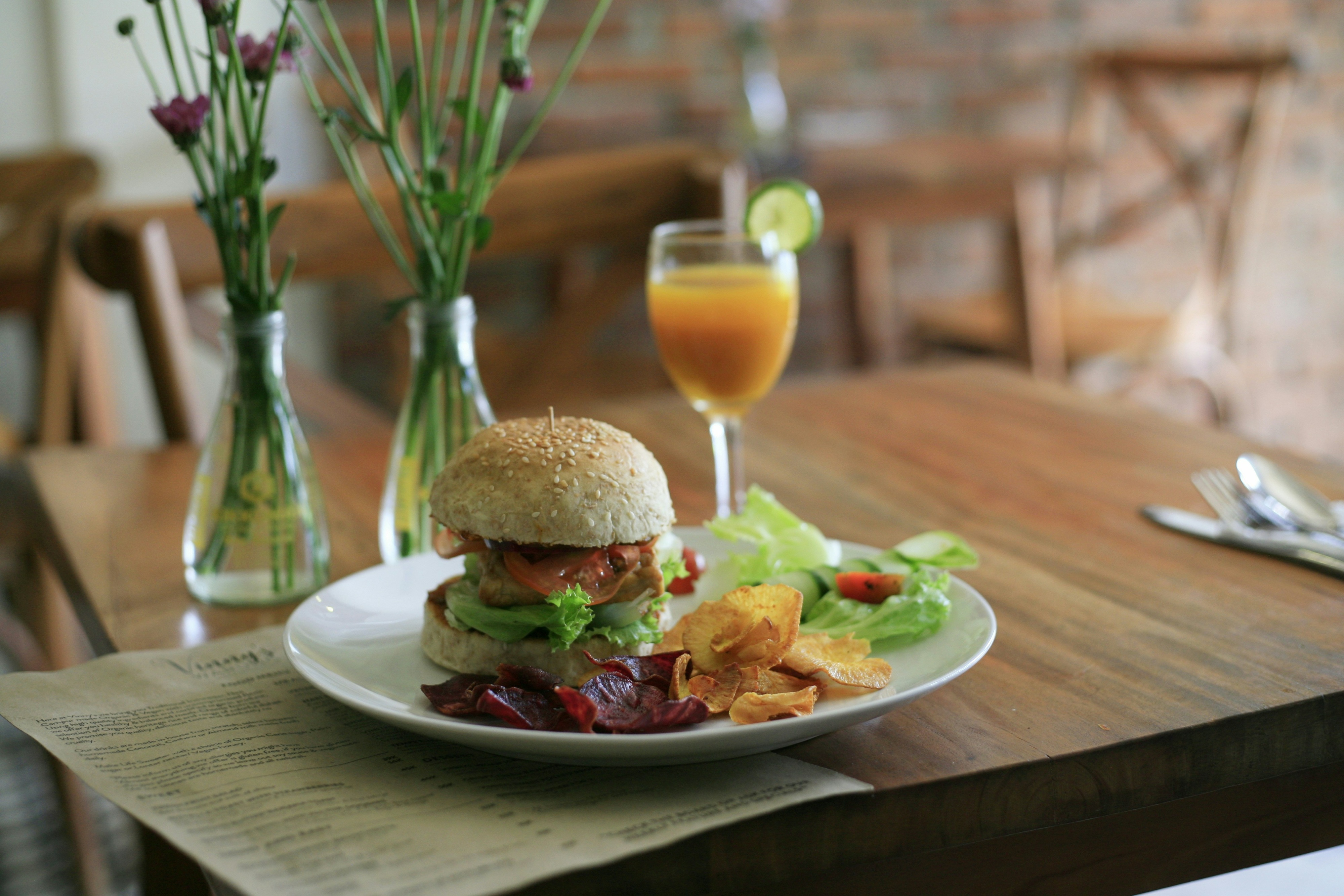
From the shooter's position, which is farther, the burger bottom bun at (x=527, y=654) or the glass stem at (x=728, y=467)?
the glass stem at (x=728, y=467)

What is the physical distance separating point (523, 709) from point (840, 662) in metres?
0.18

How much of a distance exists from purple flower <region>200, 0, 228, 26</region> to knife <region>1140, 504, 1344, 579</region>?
825mm

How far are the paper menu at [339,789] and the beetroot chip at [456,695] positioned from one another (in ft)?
0.08

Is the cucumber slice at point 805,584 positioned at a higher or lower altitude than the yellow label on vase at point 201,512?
lower

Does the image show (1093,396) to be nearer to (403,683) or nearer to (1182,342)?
(403,683)

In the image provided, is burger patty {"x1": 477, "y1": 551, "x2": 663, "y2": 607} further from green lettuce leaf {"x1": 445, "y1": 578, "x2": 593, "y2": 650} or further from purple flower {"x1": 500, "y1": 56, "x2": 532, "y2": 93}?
purple flower {"x1": 500, "y1": 56, "x2": 532, "y2": 93}

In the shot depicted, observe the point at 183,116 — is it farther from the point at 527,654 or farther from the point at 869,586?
the point at 869,586

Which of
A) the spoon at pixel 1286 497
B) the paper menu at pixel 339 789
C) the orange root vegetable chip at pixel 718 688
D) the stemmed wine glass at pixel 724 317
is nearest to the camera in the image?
the paper menu at pixel 339 789

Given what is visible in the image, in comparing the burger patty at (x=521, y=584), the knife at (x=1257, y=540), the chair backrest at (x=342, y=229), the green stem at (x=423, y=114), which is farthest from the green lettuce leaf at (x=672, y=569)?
the chair backrest at (x=342, y=229)

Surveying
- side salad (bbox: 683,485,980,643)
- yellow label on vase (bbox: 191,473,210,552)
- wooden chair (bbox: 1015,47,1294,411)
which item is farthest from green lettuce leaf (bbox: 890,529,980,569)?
wooden chair (bbox: 1015,47,1294,411)

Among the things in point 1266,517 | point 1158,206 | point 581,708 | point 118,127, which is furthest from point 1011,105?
point 581,708

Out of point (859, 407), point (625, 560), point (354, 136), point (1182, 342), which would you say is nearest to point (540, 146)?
point (1182, 342)

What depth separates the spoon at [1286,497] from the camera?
0.99m

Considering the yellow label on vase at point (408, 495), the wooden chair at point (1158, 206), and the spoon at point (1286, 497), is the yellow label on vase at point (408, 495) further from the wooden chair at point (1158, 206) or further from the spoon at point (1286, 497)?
the wooden chair at point (1158, 206)
